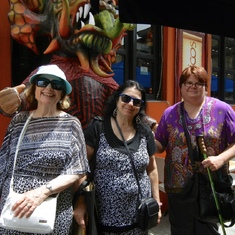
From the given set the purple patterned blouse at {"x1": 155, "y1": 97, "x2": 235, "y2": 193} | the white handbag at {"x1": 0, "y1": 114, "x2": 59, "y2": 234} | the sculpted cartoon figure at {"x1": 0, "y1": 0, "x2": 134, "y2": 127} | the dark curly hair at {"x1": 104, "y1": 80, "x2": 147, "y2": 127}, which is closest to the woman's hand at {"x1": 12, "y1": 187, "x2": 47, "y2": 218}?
the white handbag at {"x1": 0, "y1": 114, "x2": 59, "y2": 234}

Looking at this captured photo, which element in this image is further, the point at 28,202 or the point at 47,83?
the point at 47,83

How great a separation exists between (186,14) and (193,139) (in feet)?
2.60

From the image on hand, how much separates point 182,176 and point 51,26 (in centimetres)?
136

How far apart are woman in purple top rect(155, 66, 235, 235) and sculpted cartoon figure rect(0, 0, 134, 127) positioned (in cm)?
57

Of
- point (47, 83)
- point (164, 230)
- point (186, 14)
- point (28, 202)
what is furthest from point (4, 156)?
point (164, 230)

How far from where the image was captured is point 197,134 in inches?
81.7

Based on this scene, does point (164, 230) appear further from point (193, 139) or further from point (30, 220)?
point (30, 220)

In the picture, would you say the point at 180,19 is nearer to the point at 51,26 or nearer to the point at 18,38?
the point at 51,26

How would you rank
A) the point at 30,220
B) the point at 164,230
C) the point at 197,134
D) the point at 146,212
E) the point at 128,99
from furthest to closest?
the point at 164,230, the point at 197,134, the point at 128,99, the point at 146,212, the point at 30,220

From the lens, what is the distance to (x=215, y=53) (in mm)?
5723

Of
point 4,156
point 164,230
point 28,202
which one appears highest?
point 4,156

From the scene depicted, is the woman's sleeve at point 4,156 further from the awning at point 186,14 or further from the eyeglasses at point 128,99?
the awning at point 186,14

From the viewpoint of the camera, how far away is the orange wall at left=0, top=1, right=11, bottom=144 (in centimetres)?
247

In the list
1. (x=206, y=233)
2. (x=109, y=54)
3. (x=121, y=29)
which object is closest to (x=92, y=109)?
(x=109, y=54)
